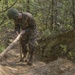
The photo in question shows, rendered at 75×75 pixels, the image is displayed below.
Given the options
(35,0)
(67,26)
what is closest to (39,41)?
(67,26)

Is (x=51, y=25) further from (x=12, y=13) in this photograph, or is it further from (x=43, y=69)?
(x=43, y=69)

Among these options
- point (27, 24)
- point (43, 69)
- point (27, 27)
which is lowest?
point (43, 69)

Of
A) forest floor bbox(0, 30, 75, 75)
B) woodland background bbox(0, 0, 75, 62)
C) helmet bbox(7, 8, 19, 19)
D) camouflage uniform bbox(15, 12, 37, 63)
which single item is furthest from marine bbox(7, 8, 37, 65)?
woodland background bbox(0, 0, 75, 62)

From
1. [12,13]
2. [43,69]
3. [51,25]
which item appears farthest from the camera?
[51,25]

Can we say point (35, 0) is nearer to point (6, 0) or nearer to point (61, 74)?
point (6, 0)

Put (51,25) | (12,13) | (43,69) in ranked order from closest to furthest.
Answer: (43,69) < (12,13) < (51,25)

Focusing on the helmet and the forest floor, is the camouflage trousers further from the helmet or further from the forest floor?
the helmet

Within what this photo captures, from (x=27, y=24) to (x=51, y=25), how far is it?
5869 mm

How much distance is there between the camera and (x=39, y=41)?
11719 millimetres

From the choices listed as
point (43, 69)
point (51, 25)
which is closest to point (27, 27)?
point (43, 69)

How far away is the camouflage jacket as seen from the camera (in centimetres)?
827

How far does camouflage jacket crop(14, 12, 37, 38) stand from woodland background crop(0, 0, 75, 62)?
143 centimetres

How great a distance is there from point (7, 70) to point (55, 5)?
316 inches

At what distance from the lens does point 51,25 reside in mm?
14141
